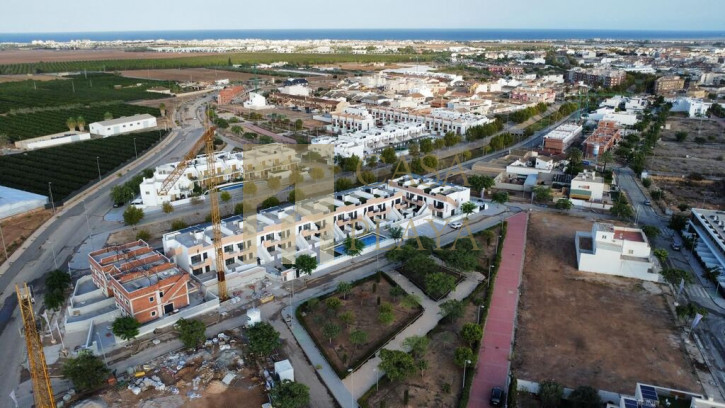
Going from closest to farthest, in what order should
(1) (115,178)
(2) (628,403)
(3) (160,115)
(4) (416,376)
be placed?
1. (2) (628,403)
2. (4) (416,376)
3. (1) (115,178)
4. (3) (160,115)

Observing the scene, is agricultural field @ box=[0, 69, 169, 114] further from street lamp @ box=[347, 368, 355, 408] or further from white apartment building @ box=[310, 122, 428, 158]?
street lamp @ box=[347, 368, 355, 408]

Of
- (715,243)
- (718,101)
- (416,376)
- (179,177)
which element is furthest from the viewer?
(718,101)

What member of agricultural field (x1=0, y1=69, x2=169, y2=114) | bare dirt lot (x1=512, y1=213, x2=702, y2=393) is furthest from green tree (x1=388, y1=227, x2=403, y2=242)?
agricultural field (x1=0, y1=69, x2=169, y2=114)

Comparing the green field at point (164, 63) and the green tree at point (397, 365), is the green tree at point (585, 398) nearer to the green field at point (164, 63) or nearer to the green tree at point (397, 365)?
the green tree at point (397, 365)

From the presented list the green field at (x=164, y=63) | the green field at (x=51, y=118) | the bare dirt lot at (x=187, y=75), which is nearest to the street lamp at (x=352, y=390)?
the green field at (x=51, y=118)

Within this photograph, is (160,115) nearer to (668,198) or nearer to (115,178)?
(115,178)

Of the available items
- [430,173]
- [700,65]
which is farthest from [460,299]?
[700,65]

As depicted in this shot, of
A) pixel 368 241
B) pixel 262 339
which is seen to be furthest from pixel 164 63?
pixel 262 339

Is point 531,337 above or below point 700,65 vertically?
below
